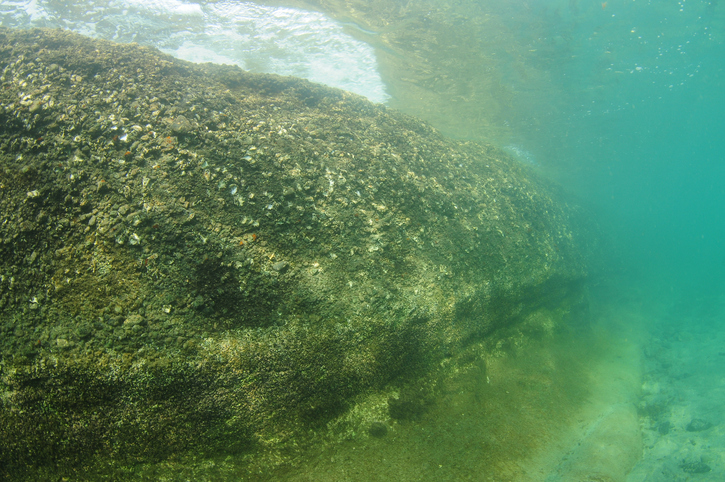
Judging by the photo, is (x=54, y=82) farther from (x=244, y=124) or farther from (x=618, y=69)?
(x=618, y=69)

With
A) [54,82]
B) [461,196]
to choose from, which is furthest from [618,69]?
[54,82]

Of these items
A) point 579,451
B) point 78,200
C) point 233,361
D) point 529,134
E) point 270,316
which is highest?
point 529,134

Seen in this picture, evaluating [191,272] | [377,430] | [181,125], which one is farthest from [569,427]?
[181,125]

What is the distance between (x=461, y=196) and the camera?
16.1 ft

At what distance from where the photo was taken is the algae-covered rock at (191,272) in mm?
2326

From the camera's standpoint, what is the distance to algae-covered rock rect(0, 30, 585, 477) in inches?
91.6

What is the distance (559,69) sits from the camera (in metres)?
13.3

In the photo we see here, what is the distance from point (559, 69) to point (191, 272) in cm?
1732

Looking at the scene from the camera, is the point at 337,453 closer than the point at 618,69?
Yes

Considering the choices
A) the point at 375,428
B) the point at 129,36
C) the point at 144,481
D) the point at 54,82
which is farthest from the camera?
the point at 129,36

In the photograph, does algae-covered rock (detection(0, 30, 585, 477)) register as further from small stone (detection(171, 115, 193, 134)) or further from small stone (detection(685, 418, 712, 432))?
small stone (detection(685, 418, 712, 432))

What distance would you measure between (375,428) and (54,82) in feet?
17.7

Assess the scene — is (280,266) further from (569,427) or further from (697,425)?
(697,425)

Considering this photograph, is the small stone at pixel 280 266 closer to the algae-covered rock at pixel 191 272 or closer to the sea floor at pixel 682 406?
the algae-covered rock at pixel 191 272
